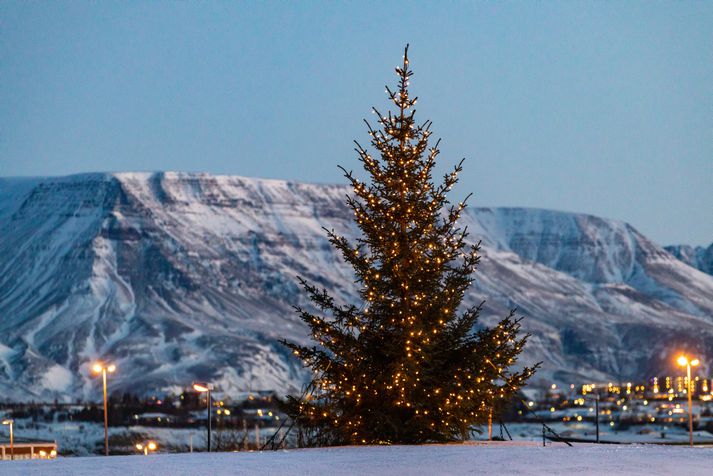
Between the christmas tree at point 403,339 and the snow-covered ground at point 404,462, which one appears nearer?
the snow-covered ground at point 404,462

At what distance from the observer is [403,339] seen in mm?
34938

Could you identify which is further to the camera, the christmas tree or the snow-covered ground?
the christmas tree

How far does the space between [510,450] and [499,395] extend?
16.4 ft

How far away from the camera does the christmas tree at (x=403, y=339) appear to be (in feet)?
115

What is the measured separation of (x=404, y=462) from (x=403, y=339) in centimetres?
711

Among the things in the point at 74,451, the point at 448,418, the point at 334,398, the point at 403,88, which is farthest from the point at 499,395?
the point at 74,451

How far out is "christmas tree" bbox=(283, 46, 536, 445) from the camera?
35188mm

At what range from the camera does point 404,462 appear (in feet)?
92.1

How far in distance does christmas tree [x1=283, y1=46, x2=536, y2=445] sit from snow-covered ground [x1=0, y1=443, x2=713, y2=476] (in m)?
3.48

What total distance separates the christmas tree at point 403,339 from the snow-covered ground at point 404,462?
3.48 metres

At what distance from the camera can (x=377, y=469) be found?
26750 millimetres

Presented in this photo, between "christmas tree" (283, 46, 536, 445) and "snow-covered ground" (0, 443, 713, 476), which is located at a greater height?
"christmas tree" (283, 46, 536, 445)

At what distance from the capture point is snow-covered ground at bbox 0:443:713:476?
26.2 m

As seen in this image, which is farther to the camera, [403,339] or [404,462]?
[403,339]
